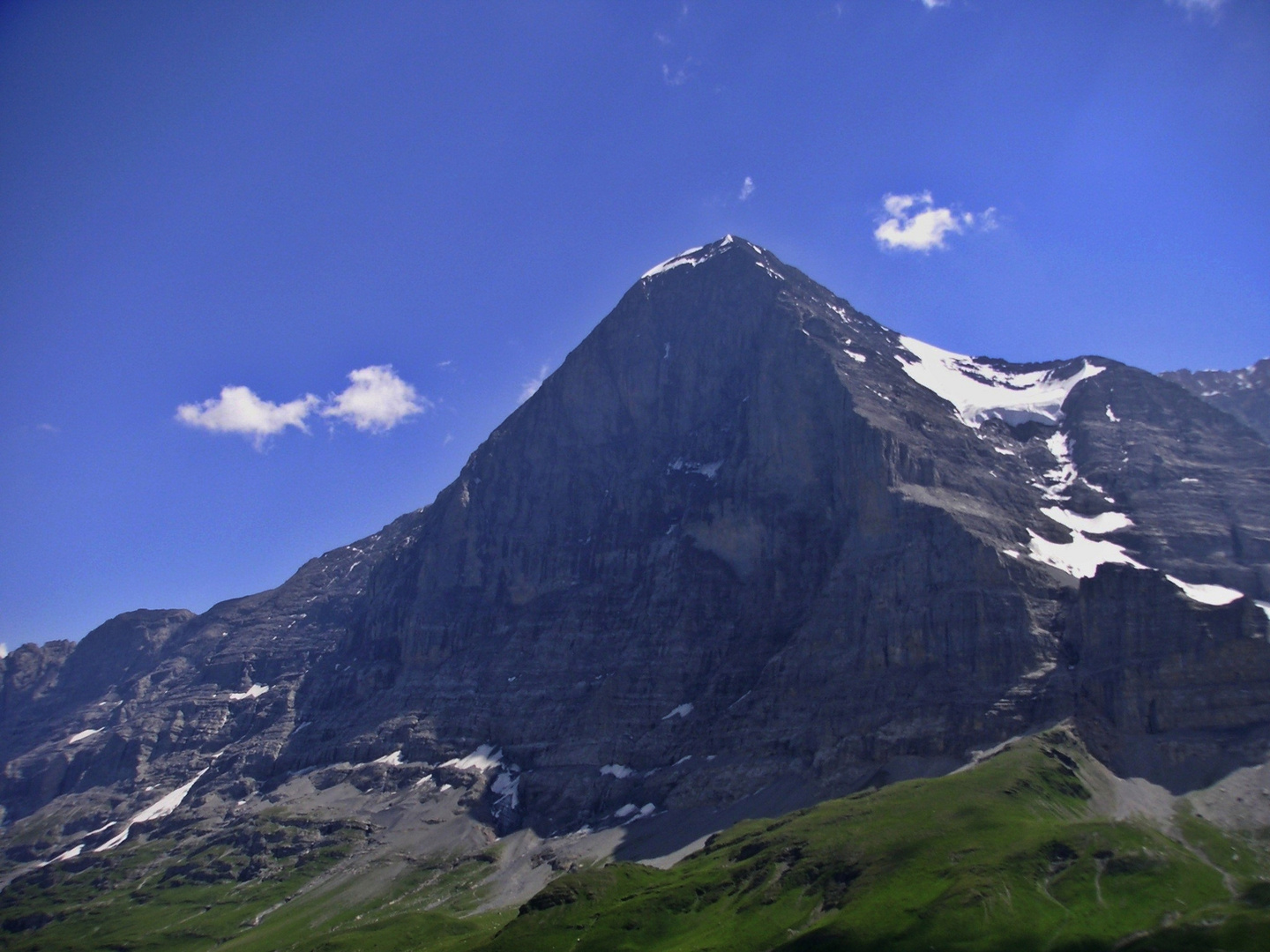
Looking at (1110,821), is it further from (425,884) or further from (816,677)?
(425,884)

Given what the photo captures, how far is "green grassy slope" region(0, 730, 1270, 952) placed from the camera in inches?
4242

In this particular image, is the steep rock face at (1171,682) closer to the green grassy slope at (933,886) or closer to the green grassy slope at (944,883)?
the green grassy slope at (933,886)

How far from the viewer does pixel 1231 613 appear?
16838cm

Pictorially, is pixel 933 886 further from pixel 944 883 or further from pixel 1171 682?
pixel 1171 682

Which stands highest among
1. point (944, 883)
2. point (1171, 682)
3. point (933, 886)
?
point (1171, 682)

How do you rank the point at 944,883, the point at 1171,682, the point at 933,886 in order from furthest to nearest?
the point at 1171,682
the point at 933,886
the point at 944,883

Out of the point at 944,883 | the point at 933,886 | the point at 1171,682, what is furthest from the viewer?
the point at 1171,682

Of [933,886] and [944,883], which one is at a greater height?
[944,883]

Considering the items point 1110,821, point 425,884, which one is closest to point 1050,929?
point 1110,821

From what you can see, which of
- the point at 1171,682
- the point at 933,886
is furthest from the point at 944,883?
the point at 1171,682

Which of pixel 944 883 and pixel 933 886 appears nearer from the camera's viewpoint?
pixel 944 883

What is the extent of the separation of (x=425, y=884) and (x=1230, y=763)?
149731 millimetres

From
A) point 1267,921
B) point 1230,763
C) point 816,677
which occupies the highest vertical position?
point 816,677

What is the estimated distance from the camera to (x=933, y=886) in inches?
4683
